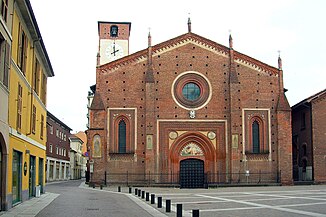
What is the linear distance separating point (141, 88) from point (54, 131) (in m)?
28.8

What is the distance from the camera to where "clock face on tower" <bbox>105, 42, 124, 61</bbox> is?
62781 millimetres

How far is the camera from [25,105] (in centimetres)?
2247

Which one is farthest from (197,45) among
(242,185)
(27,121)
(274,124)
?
(27,121)

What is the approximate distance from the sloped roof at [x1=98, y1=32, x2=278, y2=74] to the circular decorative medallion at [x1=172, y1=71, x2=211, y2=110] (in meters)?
3.08

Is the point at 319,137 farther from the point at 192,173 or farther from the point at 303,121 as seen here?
the point at 192,173

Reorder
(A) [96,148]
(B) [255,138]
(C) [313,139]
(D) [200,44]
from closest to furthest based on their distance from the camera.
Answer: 1. (A) [96,148]
2. (B) [255,138]
3. (D) [200,44]
4. (C) [313,139]

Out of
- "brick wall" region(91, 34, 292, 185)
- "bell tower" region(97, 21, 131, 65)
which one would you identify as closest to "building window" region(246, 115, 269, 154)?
"brick wall" region(91, 34, 292, 185)

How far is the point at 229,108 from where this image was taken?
43.9 meters

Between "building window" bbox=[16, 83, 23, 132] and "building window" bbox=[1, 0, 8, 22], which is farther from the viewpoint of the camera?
"building window" bbox=[16, 83, 23, 132]

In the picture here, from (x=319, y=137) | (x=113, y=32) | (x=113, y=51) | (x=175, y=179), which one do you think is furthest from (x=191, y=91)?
(x=113, y=32)

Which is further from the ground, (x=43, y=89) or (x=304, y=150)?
(x=43, y=89)

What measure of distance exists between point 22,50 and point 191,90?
24997 millimetres

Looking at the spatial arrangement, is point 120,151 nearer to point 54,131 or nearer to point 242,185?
point 242,185

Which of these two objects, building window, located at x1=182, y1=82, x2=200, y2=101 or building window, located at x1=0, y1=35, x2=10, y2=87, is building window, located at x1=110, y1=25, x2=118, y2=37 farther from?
building window, located at x1=0, y1=35, x2=10, y2=87
